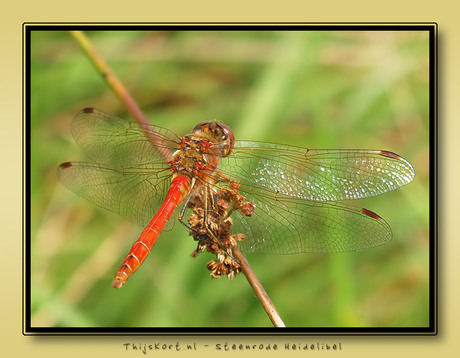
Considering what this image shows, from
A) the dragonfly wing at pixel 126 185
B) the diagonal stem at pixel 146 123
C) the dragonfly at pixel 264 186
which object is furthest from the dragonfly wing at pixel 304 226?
the dragonfly wing at pixel 126 185

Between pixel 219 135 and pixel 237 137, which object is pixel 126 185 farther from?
pixel 237 137

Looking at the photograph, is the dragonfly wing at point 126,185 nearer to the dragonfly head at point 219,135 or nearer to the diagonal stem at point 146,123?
the diagonal stem at point 146,123

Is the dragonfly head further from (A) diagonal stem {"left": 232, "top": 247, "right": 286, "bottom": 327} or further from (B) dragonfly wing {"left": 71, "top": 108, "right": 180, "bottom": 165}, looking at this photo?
(A) diagonal stem {"left": 232, "top": 247, "right": 286, "bottom": 327}

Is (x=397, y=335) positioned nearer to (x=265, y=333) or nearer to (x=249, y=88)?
(x=265, y=333)

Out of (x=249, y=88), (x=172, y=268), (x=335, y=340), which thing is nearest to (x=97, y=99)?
(x=249, y=88)

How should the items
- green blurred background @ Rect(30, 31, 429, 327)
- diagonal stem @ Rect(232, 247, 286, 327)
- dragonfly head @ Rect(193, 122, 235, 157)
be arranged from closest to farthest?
diagonal stem @ Rect(232, 247, 286, 327), dragonfly head @ Rect(193, 122, 235, 157), green blurred background @ Rect(30, 31, 429, 327)

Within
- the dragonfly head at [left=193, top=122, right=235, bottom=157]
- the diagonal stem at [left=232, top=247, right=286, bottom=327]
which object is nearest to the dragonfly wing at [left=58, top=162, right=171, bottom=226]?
the dragonfly head at [left=193, top=122, right=235, bottom=157]
